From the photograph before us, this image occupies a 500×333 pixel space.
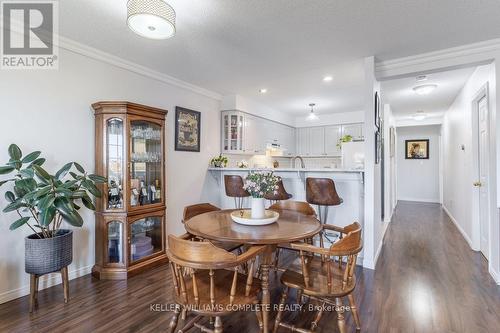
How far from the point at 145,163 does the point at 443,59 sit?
12.3 feet

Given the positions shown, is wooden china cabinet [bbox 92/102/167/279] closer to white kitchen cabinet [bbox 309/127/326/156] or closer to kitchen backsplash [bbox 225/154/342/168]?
kitchen backsplash [bbox 225/154/342/168]

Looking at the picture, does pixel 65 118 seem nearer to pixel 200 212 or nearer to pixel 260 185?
pixel 200 212

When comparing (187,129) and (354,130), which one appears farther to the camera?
(354,130)

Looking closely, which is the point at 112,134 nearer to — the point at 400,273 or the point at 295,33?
the point at 295,33

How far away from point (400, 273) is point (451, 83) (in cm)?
316

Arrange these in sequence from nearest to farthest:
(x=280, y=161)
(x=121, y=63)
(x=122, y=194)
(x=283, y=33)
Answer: (x=283, y=33), (x=122, y=194), (x=121, y=63), (x=280, y=161)

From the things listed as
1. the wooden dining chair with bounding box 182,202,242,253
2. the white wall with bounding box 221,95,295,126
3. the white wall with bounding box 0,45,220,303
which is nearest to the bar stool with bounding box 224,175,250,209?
the white wall with bounding box 0,45,220,303

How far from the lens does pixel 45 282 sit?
2549mm

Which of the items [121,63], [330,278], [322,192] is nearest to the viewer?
[330,278]

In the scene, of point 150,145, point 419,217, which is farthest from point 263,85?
point 419,217

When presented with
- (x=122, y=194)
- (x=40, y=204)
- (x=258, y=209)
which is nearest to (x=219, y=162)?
(x=122, y=194)

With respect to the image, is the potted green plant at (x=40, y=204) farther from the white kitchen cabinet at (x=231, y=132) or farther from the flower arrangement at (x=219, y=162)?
the white kitchen cabinet at (x=231, y=132)

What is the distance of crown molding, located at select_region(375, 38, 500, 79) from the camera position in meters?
2.71

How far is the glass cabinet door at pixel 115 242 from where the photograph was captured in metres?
2.86
